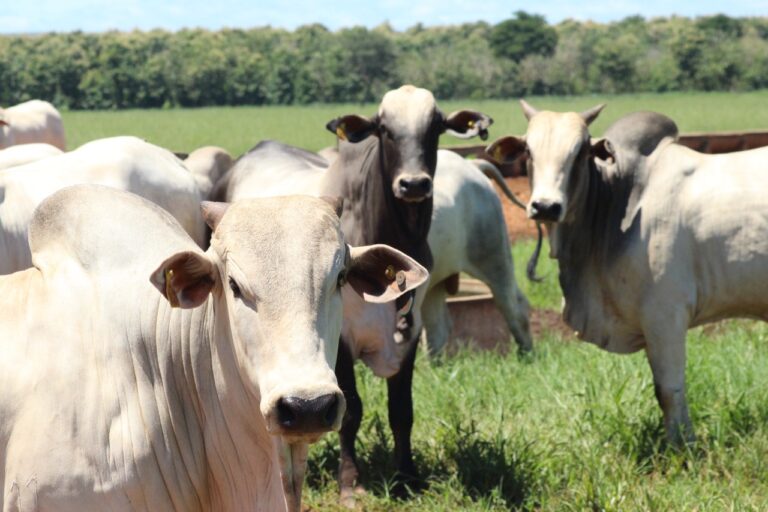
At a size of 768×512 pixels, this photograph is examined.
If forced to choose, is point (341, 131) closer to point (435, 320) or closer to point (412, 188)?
point (412, 188)

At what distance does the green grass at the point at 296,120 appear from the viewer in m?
29.1

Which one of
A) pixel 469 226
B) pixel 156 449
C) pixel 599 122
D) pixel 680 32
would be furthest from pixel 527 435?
pixel 680 32

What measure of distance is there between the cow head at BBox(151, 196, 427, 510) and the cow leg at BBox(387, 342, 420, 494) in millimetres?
Result: 2410

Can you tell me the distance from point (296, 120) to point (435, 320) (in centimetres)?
3180

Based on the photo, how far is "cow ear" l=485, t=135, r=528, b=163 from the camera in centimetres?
591

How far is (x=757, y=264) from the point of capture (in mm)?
5359

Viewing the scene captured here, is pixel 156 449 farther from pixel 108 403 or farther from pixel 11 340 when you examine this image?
pixel 11 340

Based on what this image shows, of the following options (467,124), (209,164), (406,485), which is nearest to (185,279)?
(406,485)

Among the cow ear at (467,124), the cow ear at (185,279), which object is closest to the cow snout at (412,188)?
the cow ear at (467,124)

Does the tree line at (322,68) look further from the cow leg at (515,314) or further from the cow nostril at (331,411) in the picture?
the cow nostril at (331,411)

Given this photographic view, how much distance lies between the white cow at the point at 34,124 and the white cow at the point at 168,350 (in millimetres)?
8749

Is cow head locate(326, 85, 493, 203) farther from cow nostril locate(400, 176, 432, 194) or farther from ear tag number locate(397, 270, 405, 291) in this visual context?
ear tag number locate(397, 270, 405, 291)

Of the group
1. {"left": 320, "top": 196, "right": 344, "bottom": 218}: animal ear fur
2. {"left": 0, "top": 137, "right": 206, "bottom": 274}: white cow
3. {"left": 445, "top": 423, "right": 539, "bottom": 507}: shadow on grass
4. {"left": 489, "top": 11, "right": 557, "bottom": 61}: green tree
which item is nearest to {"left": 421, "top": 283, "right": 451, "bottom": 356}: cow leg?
{"left": 0, "top": 137, "right": 206, "bottom": 274}: white cow

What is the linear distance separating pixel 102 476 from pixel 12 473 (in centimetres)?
23
